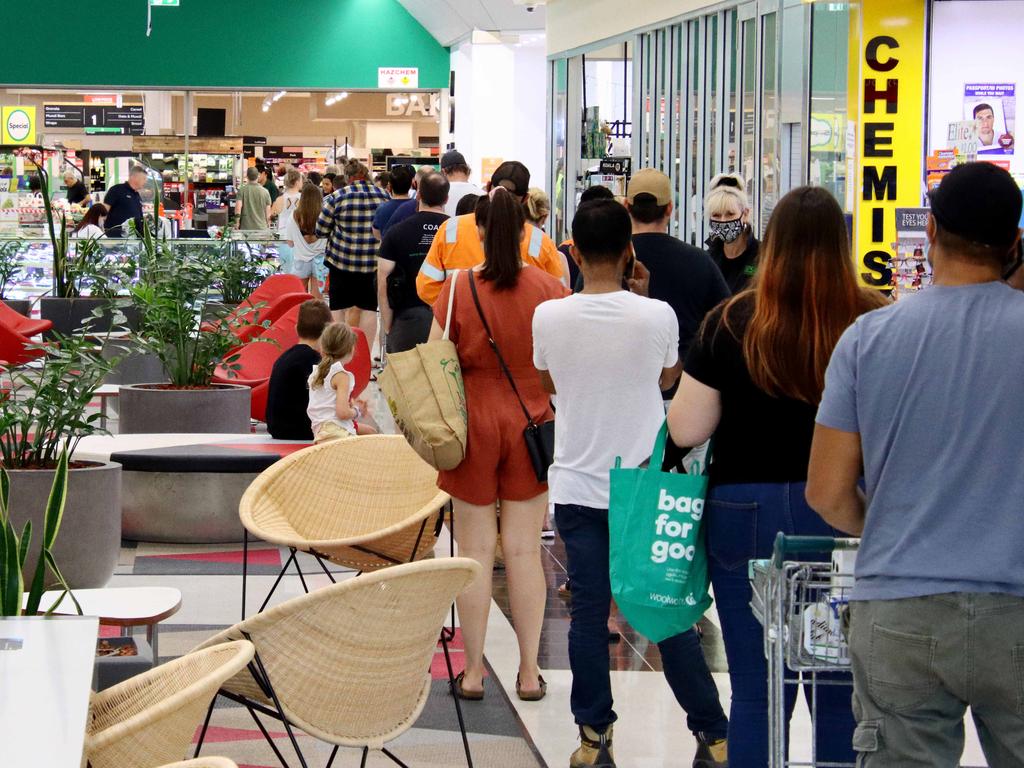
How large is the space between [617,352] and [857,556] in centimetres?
140

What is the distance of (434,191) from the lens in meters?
8.23

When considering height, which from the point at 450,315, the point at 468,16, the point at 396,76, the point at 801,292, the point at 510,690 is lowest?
the point at 510,690

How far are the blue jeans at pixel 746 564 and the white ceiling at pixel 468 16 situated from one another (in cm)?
1618

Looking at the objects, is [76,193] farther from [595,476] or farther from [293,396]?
[595,476]

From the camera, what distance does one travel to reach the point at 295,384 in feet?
22.7

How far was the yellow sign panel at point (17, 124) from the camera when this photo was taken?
23.4m

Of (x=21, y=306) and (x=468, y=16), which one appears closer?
(x=21, y=306)

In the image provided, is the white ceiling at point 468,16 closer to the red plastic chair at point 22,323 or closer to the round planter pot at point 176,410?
the red plastic chair at point 22,323

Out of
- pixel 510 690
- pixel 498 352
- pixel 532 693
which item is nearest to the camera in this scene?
pixel 498 352

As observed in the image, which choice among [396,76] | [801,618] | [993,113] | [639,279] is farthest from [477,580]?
[396,76]

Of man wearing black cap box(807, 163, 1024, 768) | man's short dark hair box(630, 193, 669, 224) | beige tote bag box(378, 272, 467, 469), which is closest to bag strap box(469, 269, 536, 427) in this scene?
beige tote bag box(378, 272, 467, 469)

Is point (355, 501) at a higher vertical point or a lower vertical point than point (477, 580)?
higher

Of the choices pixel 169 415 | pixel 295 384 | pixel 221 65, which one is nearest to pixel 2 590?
pixel 295 384

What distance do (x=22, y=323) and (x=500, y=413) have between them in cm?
802
